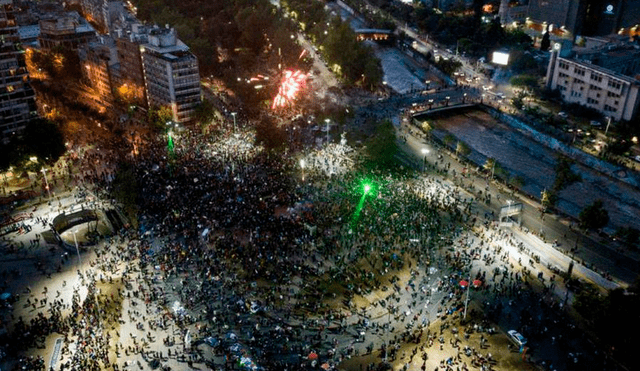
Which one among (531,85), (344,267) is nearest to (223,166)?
(344,267)

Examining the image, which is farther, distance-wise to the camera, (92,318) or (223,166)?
Answer: (223,166)

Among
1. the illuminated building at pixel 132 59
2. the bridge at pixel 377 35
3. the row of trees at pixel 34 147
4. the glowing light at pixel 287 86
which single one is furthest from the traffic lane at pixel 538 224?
the bridge at pixel 377 35

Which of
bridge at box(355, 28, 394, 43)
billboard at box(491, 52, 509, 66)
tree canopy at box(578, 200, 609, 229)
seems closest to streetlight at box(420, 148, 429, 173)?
tree canopy at box(578, 200, 609, 229)

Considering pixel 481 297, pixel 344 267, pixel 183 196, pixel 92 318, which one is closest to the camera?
pixel 92 318

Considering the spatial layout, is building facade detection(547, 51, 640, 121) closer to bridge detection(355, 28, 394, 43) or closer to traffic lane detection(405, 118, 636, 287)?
traffic lane detection(405, 118, 636, 287)

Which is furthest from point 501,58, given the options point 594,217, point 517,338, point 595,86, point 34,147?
point 34,147

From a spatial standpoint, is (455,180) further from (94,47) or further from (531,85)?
(94,47)
